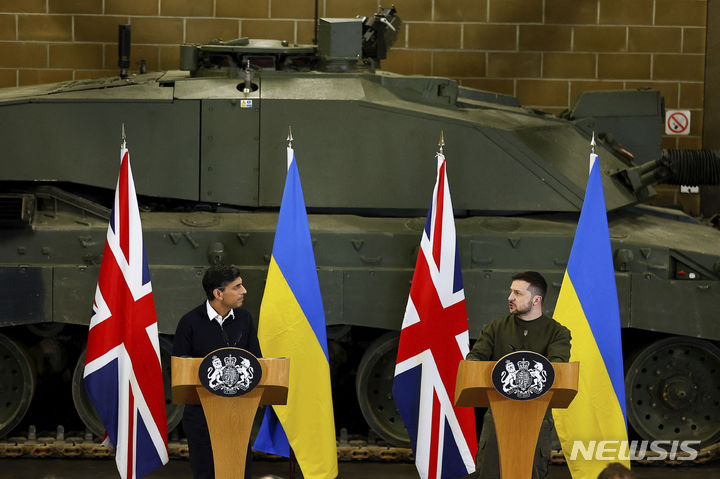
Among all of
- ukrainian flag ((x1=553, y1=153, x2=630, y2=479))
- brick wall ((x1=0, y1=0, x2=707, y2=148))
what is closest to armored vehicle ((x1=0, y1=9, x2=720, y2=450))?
ukrainian flag ((x1=553, y1=153, x2=630, y2=479))

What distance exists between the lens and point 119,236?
24.7 feet

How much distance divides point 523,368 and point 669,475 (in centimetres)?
363

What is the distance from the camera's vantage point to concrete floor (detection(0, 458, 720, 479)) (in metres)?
8.23

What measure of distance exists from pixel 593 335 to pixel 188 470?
323 centimetres

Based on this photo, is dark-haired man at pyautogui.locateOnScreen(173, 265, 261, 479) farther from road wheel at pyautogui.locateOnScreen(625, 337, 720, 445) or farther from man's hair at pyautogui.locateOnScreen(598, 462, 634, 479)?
road wheel at pyautogui.locateOnScreen(625, 337, 720, 445)

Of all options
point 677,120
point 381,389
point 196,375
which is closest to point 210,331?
point 196,375

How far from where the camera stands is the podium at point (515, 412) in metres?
5.48

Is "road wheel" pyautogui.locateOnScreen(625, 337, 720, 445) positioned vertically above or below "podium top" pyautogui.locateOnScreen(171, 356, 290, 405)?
below

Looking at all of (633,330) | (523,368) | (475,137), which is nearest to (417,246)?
(475,137)


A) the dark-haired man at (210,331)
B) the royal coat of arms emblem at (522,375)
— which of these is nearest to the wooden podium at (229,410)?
the dark-haired man at (210,331)

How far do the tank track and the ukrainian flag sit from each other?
117cm

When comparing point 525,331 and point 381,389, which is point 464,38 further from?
point 525,331

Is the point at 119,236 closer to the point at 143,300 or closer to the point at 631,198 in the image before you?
the point at 143,300

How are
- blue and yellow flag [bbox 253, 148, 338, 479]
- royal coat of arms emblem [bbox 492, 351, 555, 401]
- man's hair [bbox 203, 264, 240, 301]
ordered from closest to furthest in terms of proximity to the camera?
royal coat of arms emblem [bbox 492, 351, 555, 401], man's hair [bbox 203, 264, 240, 301], blue and yellow flag [bbox 253, 148, 338, 479]
